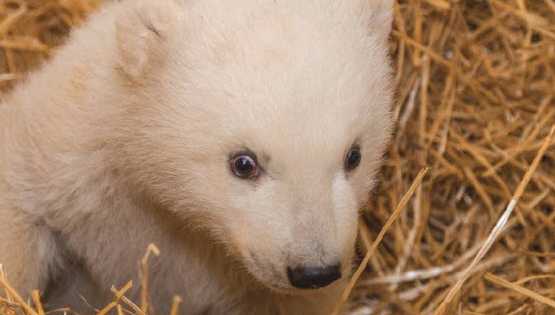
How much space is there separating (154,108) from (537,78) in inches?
86.5

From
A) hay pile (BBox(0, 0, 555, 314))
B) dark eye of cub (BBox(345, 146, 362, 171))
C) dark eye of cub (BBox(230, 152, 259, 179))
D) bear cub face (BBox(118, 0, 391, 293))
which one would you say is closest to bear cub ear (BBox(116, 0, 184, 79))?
bear cub face (BBox(118, 0, 391, 293))

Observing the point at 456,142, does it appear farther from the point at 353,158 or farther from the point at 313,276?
the point at 313,276

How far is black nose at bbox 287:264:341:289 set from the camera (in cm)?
272

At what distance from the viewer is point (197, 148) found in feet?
9.61

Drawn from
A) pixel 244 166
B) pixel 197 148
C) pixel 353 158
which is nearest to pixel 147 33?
pixel 197 148

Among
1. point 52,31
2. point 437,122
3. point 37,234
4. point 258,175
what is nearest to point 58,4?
point 52,31

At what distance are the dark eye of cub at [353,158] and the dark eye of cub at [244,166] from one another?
305mm

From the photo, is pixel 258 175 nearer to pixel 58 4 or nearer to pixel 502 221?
pixel 502 221

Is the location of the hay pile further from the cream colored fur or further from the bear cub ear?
the bear cub ear

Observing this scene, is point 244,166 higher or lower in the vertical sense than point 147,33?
lower

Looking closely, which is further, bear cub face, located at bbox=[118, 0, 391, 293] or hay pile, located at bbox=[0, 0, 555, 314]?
hay pile, located at bbox=[0, 0, 555, 314]

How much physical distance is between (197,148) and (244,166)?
0.55 ft

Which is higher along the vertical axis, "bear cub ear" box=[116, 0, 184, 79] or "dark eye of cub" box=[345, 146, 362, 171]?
"bear cub ear" box=[116, 0, 184, 79]

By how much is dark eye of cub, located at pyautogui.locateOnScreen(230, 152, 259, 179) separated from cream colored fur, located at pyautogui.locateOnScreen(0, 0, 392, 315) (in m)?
0.03
